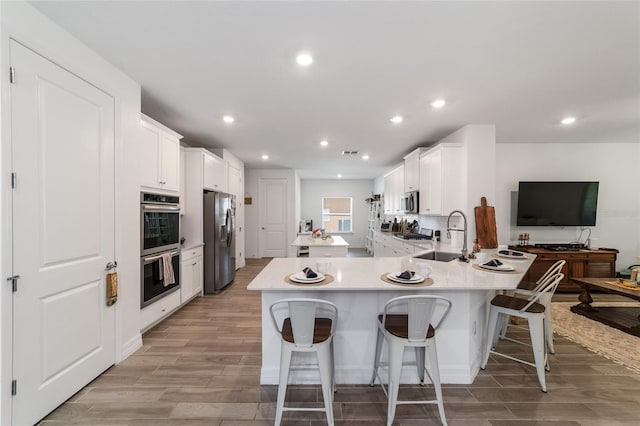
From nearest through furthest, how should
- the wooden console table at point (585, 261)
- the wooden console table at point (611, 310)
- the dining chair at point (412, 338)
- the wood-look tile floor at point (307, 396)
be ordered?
the dining chair at point (412, 338) → the wood-look tile floor at point (307, 396) → the wooden console table at point (611, 310) → the wooden console table at point (585, 261)

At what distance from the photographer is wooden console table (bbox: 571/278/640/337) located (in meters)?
2.95

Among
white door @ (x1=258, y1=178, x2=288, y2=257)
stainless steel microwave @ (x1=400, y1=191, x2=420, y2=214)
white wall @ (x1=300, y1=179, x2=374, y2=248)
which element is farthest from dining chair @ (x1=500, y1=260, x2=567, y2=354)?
white wall @ (x1=300, y1=179, x2=374, y2=248)

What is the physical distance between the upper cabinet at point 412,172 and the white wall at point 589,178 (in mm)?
1470

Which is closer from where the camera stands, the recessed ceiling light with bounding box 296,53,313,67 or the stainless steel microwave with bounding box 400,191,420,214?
the recessed ceiling light with bounding box 296,53,313,67

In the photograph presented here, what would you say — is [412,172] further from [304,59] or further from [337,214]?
[337,214]

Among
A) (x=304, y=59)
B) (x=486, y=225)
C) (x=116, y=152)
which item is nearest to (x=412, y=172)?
(x=486, y=225)

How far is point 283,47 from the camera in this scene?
6.44 ft

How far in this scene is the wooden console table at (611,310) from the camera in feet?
9.68

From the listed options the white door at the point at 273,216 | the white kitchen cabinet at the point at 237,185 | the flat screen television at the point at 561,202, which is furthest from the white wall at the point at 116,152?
the flat screen television at the point at 561,202

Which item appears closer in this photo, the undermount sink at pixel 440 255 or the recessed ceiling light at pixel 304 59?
the recessed ceiling light at pixel 304 59

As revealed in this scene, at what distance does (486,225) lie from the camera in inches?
141

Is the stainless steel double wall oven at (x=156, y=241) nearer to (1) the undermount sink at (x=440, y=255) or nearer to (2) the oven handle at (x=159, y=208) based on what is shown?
(2) the oven handle at (x=159, y=208)

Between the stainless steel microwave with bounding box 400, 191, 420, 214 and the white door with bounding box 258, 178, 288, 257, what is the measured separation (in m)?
3.57

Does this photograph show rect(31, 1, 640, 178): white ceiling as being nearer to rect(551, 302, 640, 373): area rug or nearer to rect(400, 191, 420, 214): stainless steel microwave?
rect(400, 191, 420, 214): stainless steel microwave
